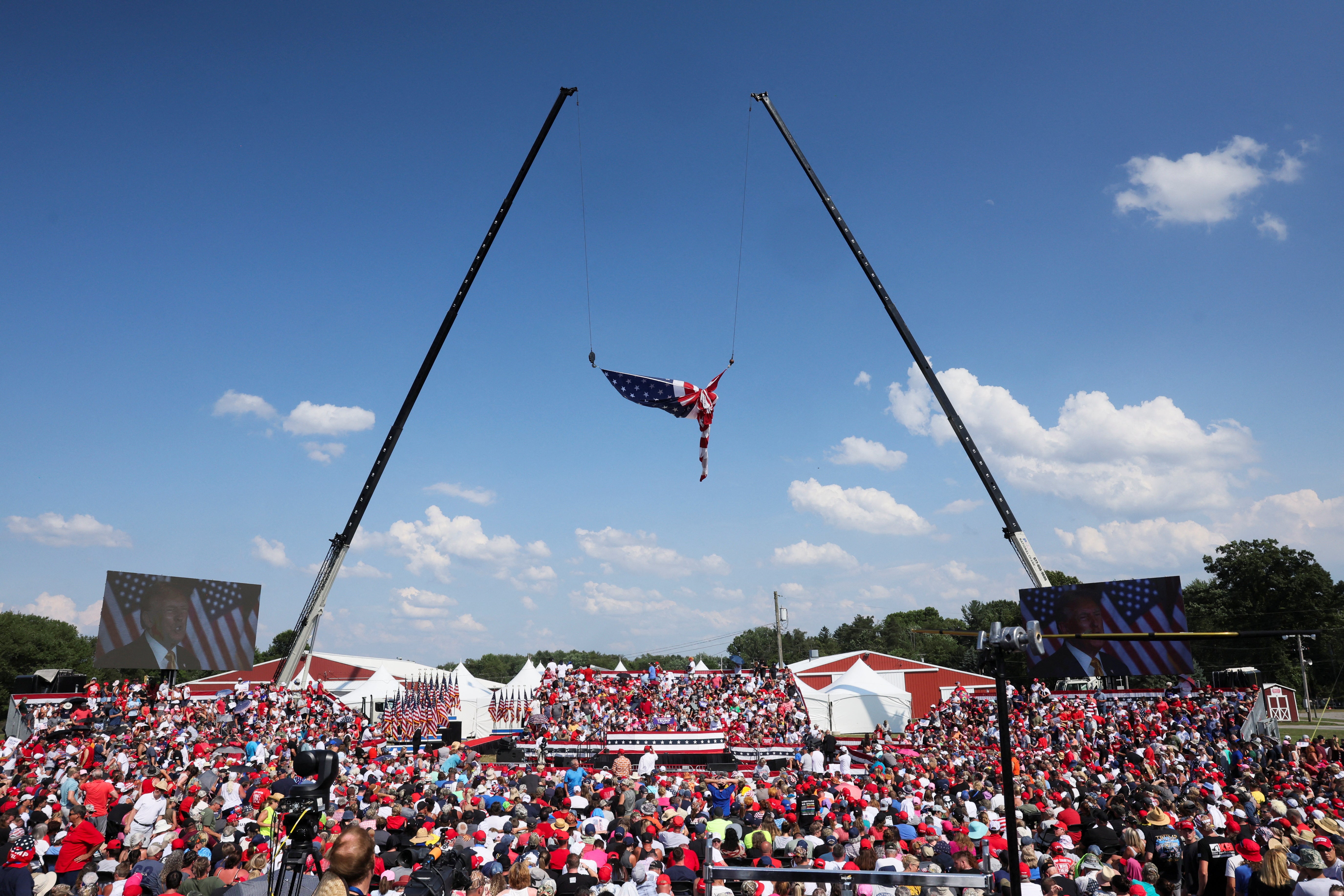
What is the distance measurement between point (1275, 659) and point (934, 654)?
45588 mm

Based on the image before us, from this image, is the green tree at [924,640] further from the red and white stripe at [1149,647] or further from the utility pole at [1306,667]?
the red and white stripe at [1149,647]

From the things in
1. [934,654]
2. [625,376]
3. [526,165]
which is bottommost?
[934,654]

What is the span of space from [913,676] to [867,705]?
19902 millimetres

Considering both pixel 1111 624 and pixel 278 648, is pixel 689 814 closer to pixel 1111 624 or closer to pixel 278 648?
pixel 1111 624

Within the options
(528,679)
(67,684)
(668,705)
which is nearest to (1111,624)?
(668,705)

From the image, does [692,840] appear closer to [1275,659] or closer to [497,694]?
[497,694]

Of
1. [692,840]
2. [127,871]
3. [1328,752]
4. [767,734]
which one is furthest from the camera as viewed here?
[767,734]

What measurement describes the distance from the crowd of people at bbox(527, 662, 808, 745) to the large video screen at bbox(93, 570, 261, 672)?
47.1 ft

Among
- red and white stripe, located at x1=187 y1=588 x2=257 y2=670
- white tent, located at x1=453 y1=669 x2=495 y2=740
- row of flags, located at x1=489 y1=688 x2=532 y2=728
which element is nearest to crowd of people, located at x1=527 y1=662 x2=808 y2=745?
row of flags, located at x1=489 y1=688 x2=532 y2=728

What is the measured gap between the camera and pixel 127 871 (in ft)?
27.6

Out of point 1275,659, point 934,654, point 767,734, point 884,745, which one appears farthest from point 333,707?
point 934,654

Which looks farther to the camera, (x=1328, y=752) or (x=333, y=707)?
(x=333, y=707)

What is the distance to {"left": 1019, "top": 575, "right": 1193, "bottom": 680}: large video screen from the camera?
90.8ft

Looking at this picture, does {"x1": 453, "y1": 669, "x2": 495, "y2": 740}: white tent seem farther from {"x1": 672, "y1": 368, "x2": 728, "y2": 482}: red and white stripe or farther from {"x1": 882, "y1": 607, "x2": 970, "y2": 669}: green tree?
{"x1": 882, "y1": 607, "x2": 970, "y2": 669}: green tree
